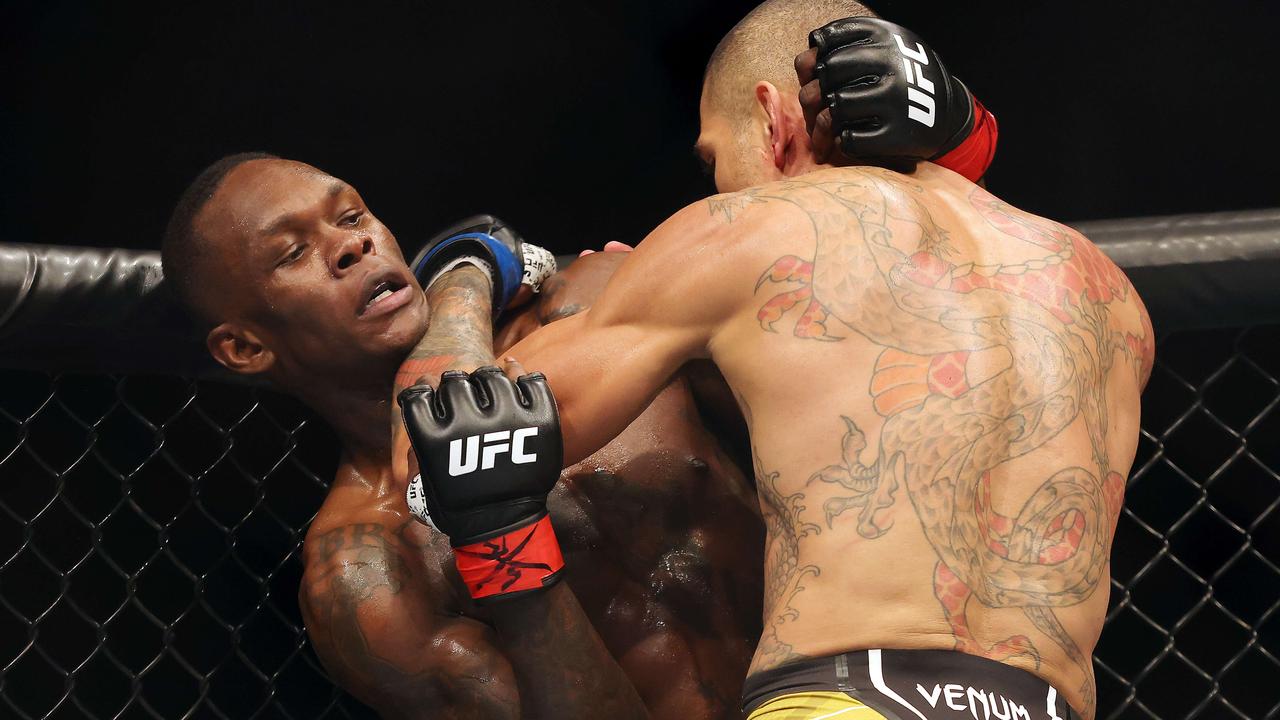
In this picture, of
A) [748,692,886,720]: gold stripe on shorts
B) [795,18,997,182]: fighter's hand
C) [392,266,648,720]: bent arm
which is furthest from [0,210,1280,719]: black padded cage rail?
[748,692,886,720]: gold stripe on shorts

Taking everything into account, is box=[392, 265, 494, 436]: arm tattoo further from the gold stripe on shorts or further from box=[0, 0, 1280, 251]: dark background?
box=[0, 0, 1280, 251]: dark background

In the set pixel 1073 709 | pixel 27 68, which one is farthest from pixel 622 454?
pixel 27 68

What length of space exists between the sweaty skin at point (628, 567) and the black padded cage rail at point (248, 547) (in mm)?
553

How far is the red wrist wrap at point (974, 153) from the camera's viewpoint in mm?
1716

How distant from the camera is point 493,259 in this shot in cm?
188

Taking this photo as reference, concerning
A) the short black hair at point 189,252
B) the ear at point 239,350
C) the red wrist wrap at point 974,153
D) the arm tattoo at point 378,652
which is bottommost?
the arm tattoo at point 378,652

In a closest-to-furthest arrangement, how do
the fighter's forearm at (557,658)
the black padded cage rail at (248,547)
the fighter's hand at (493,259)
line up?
the fighter's forearm at (557,658) → the fighter's hand at (493,259) → the black padded cage rail at (248,547)

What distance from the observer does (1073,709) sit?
128 centimetres

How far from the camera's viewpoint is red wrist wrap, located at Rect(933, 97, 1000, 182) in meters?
1.72

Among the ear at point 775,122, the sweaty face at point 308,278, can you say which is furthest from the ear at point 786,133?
the sweaty face at point 308,278

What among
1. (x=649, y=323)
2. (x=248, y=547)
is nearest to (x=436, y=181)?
(x=248, y=547)

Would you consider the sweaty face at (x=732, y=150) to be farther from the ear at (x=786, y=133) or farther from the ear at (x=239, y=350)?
the ear at (x=239, y=350)

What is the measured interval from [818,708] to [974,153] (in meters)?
0.90

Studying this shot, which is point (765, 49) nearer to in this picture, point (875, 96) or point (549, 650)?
point (875, 96)
